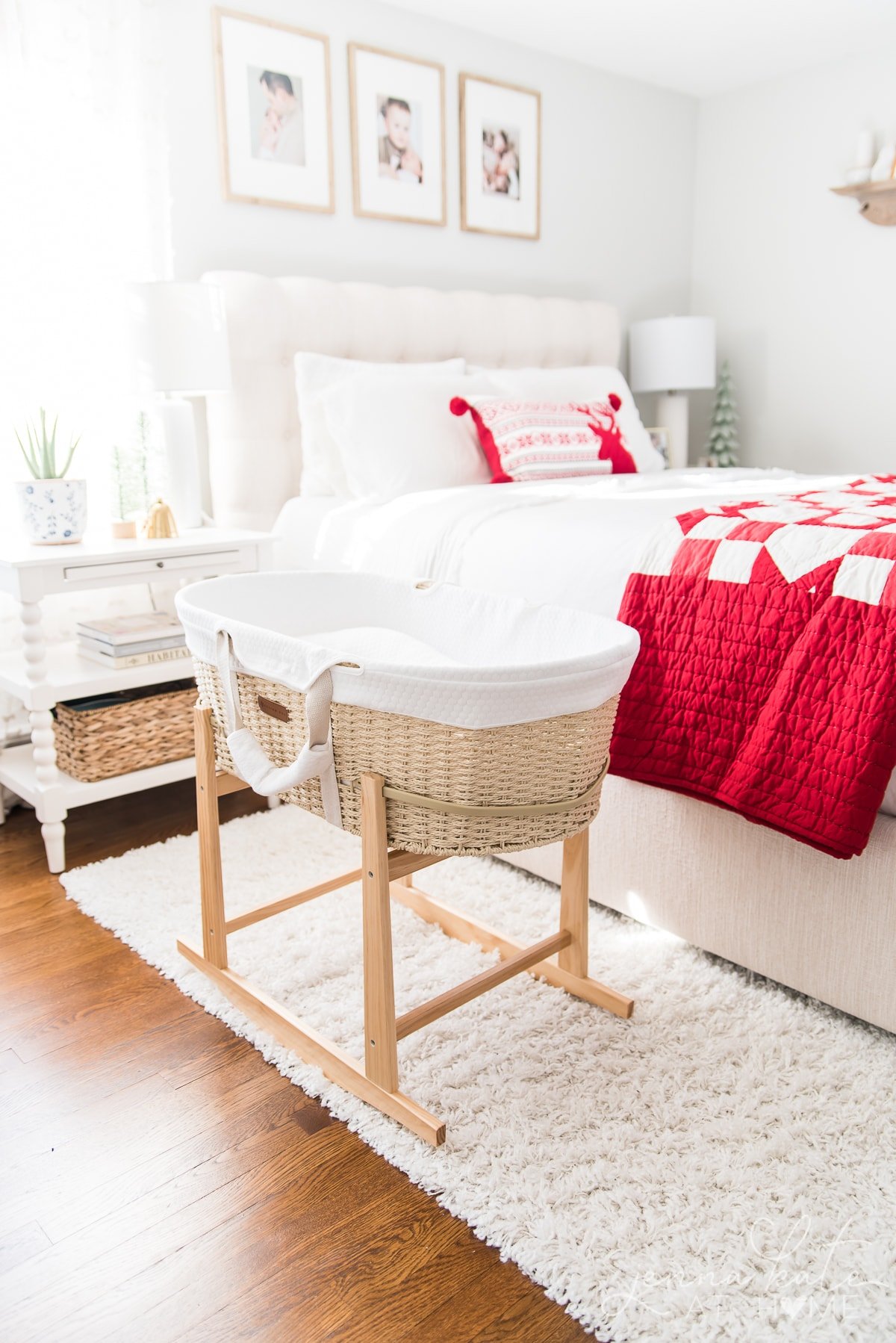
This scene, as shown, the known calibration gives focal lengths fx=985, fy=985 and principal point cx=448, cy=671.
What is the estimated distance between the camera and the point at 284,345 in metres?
2.82

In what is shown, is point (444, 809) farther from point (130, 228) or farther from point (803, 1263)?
point (130, 228)

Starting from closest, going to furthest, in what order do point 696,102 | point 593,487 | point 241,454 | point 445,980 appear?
point 445,980
point 593,487
point 241,454
point 696,102

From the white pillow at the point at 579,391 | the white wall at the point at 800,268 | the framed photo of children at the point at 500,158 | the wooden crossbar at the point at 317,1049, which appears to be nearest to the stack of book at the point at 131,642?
the wooden crossbar at the point at 317,1049

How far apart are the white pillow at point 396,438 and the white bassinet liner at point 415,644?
3.01ft

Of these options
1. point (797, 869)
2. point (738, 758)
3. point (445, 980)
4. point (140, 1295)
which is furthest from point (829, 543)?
point (140, 1295)

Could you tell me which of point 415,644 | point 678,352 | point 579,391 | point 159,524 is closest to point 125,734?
point 159,524

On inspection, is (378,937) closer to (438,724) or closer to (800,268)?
(438,724)

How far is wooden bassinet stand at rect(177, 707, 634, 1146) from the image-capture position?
1298 millimetres

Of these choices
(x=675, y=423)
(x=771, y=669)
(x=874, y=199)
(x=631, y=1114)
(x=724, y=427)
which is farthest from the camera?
(x=724, y=427)

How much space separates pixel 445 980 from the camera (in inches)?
65.1

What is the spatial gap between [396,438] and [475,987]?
1.60 meters

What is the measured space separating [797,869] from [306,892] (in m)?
0.82

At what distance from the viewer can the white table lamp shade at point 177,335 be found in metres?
2.29

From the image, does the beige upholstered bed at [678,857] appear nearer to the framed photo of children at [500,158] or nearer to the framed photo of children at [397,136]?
the framed photo of children at [397,136]
